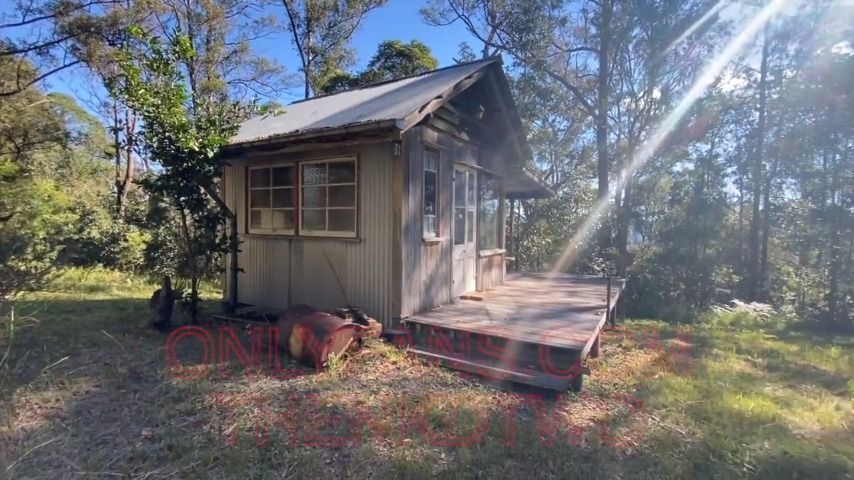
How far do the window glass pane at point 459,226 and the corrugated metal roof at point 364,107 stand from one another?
6.69 ft

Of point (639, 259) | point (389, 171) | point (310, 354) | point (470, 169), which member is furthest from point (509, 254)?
point (310, 354)

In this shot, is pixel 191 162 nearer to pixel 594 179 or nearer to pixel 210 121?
pixel 210 121

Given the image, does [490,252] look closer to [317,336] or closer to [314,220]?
[314,220]

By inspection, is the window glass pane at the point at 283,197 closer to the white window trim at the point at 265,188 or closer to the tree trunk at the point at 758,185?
the white window trim at the point at 265,188

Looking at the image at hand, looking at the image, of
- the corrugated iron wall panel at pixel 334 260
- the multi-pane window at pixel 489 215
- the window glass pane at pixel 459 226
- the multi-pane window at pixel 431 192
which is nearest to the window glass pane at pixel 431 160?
the multi-pane window at pixel 431 192

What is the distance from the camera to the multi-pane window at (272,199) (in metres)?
6.66

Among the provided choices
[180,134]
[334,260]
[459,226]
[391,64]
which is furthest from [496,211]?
[391,64]

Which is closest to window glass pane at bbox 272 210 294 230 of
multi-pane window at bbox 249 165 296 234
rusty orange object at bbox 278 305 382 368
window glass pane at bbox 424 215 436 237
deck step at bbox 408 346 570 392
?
multi-pane window at bbox 249 165 296 234

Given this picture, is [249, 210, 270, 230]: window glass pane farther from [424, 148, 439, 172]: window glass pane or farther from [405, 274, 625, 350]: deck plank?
[405, 274, 625, 350]: deck plank

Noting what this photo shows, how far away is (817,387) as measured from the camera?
523 cm

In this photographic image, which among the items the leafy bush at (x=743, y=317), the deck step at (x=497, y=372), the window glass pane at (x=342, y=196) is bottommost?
the leafy bush at (x=743, y=317)

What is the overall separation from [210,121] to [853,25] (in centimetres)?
1729

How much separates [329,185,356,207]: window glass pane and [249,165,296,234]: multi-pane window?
77 centimetres

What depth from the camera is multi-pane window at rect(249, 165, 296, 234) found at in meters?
6.66
